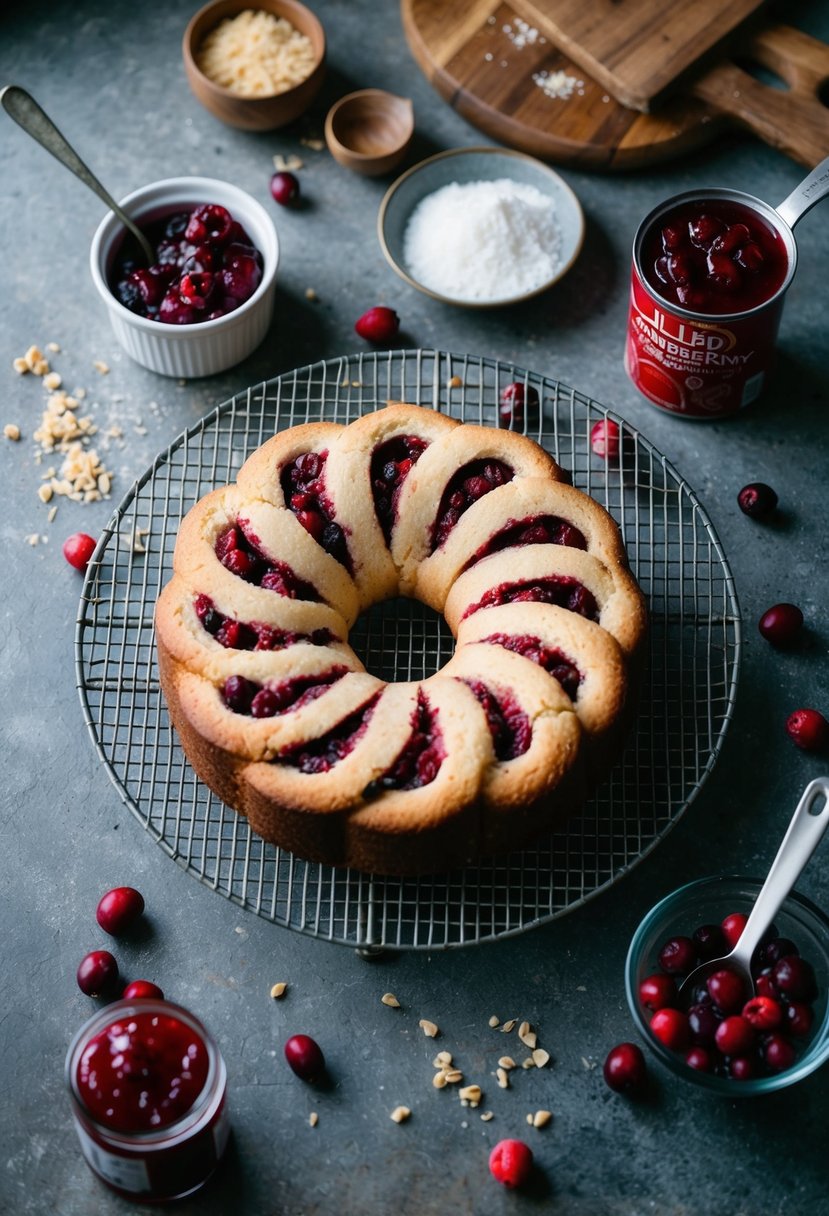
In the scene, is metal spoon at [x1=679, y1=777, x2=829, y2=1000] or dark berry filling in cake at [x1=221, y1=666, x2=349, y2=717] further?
dark berry filling in cake at [x1=221, y1=666, x2=349, y2=717]

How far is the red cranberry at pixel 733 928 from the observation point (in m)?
3.42

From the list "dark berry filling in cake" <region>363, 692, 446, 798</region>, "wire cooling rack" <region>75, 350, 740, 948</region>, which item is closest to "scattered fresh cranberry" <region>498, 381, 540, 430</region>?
"wire cooling rack" <region>75, 350, 740, 948</region>

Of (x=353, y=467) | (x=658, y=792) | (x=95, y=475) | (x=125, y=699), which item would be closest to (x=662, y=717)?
(x=658, y=792)

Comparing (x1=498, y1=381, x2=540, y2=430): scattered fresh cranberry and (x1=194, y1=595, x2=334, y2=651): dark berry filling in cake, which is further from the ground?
(x1=194, y1=595, x2=334, y2=651): dark berry filling in cake

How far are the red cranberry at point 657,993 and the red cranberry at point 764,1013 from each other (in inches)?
7.4

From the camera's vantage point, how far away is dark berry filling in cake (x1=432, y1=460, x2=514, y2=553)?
12.3 feet

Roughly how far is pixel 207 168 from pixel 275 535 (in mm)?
1935

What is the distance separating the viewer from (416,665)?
3.91 metres

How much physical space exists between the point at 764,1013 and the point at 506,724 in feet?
3.10

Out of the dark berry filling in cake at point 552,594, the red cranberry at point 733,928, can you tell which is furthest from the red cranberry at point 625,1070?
the dark berry filling in cake at point 552,594

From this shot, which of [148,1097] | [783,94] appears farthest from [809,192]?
[148,1097]

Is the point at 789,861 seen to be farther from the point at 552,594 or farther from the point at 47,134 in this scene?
the point at 47,134

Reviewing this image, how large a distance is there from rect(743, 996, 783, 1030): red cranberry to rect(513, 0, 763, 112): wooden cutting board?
3016 mm

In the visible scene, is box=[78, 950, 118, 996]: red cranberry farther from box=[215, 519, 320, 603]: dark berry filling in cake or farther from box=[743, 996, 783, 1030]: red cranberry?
box=[743, 996, 783, 1030]: red cranberry
